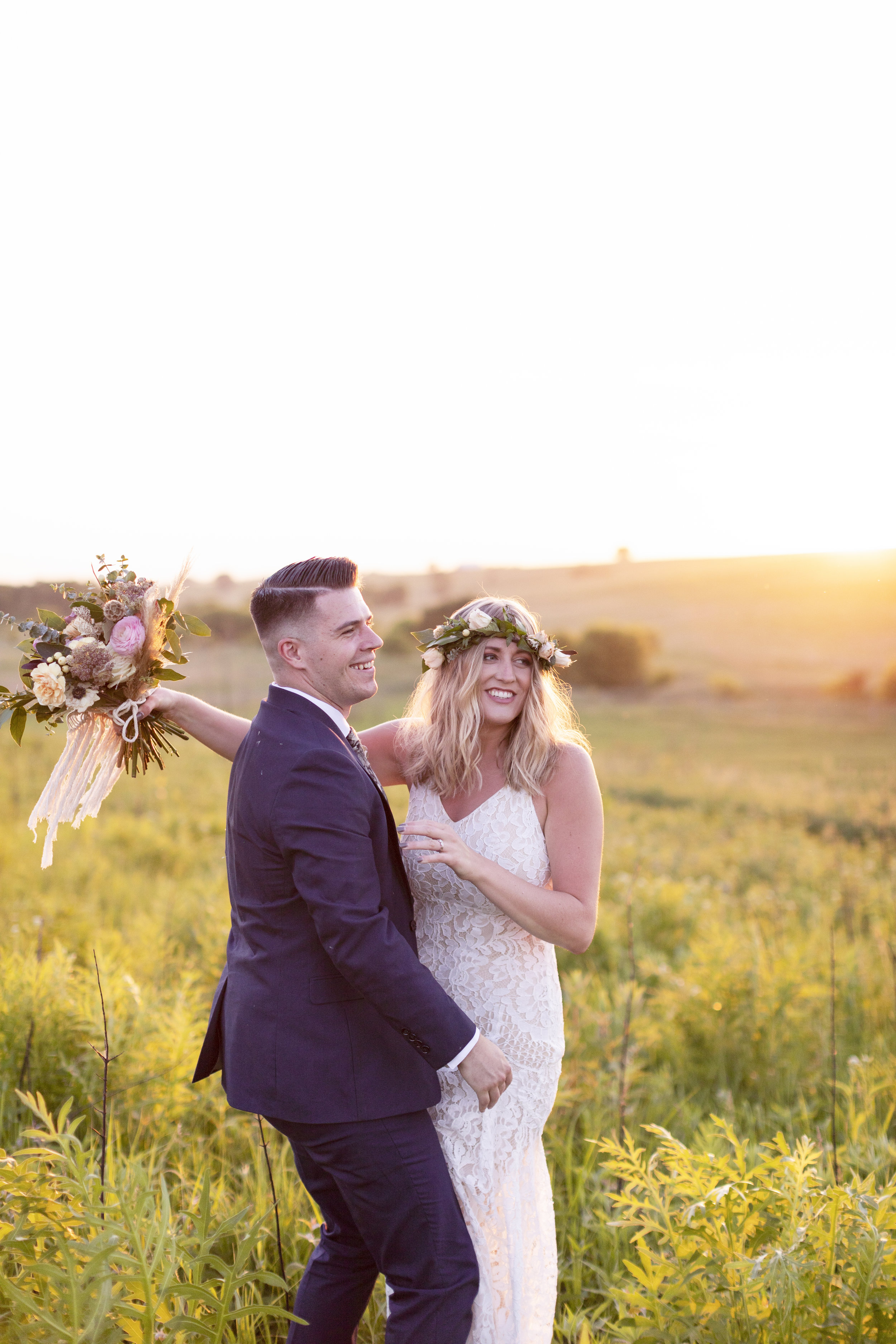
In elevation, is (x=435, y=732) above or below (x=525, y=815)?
above

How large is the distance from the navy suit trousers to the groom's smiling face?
1.22 meters

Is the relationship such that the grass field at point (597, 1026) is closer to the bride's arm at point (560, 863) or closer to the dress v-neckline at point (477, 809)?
the bride's arm at point (560, 863)

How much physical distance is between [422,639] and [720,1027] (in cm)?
340

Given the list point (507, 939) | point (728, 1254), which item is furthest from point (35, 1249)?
point (728, 1254)

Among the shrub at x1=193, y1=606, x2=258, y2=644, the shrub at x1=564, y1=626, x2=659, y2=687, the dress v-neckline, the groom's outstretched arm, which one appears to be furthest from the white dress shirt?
the shrub at x1=564, y1=626, x2=659, y2=687

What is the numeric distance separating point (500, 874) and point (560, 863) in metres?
0.34

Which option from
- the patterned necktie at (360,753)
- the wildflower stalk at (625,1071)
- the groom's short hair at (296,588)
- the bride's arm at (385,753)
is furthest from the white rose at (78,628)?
the wildflower stalk at (625,1071)

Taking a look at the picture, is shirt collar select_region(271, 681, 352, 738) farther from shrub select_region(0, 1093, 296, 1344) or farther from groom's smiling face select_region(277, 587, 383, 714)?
shrub select_region(0, 1093, 296, 1344)

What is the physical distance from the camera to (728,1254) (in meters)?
2.53

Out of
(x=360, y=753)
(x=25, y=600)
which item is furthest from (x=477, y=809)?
(x=25, y=600)

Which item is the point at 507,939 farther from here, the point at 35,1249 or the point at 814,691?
the point at 814,691

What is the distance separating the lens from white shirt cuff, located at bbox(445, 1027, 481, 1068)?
247 centimetres

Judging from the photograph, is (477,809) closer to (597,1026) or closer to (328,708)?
(328,708)

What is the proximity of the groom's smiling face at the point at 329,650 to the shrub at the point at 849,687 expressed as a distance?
4804 cm
